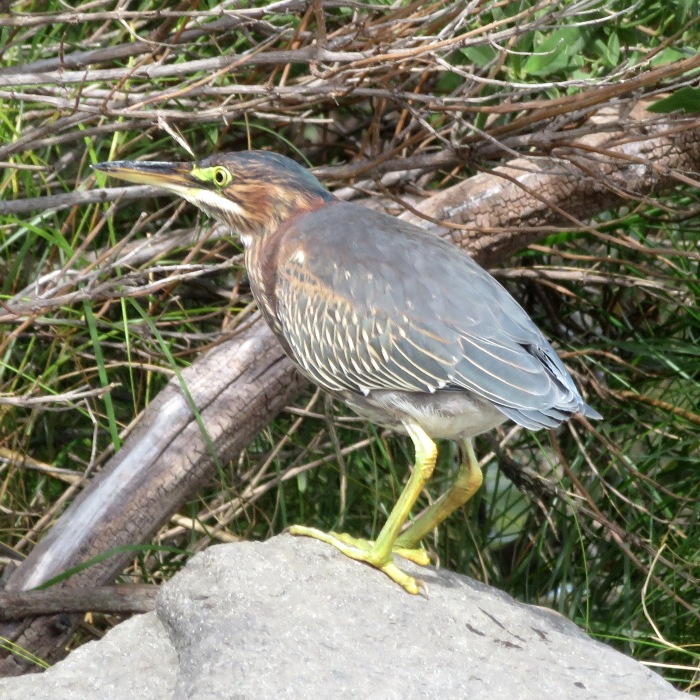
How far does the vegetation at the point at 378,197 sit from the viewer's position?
3416 mm

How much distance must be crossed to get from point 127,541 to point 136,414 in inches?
21.3

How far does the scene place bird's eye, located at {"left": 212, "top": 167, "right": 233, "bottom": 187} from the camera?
10.9ft

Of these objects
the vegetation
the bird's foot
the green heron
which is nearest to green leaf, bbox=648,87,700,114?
the vegetation

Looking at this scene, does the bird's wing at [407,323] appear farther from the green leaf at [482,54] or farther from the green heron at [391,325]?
the green leaf at [482,54]

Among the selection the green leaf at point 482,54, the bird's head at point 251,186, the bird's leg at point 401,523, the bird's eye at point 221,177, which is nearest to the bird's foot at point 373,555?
the bird's leg at point 401,523

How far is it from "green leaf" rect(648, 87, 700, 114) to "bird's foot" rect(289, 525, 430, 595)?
158 centimetres

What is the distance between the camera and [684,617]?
3.68 meters

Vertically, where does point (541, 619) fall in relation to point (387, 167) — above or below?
below

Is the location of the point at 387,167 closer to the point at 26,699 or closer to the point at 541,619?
the point at 541,619

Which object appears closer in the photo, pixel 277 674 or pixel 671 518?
pixel 277 674

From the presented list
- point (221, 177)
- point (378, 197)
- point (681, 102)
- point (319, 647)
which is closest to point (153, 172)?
point (221, 177)

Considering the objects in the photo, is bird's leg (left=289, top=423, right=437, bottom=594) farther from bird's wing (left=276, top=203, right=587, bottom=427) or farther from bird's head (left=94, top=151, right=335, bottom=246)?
bird's head (left=94, top=151, right=335, bottom=246)

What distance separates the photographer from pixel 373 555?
9.65 ft

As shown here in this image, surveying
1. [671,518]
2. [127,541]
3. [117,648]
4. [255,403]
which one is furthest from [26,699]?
[671,518]
